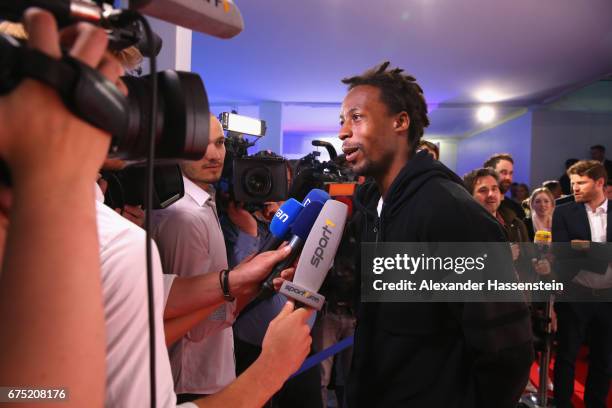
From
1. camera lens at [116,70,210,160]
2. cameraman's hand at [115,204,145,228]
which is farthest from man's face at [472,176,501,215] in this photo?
camera lens at [116,70,210,160]

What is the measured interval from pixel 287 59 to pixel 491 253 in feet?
17.8

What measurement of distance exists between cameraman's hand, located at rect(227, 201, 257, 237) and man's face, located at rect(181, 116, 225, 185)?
11.4 inches

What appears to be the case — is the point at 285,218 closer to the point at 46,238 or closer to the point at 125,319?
the point at 125,319

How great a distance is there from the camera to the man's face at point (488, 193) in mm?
2863

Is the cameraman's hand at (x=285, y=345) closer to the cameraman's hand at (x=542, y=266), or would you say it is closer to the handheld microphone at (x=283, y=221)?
the handheld microphone at (x=283, y=221)

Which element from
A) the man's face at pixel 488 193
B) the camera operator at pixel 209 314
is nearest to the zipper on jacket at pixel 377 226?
the camera operator at pixel 209 314

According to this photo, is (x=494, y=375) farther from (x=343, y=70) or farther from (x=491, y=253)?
(x=343, y=70)

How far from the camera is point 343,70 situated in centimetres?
642

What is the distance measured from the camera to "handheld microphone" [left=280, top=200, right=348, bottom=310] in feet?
3.06

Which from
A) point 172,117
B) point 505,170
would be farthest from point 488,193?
point 172,117

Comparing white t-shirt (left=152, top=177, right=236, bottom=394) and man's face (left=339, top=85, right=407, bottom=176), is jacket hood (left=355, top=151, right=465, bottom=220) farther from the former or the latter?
white t-shirt (left=152, top=177, right=236, bottom=394)

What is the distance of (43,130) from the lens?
31cm

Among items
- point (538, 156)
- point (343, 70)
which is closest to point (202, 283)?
point (343, 70)

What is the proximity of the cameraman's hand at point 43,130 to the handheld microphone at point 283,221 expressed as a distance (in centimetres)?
79
